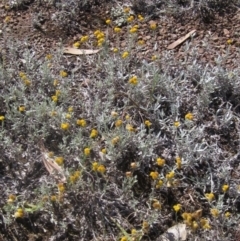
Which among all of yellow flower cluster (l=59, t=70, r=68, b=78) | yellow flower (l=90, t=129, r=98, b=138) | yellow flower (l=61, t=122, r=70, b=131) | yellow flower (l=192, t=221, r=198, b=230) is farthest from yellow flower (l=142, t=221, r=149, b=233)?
yellow flower cluster (l=59, t=70, r=68, b=78)

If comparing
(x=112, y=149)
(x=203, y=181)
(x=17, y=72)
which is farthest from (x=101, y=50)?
(x=203, y=181)

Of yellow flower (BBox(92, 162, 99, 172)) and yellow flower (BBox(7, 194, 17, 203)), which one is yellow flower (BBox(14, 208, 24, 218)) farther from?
yellow flower (BBox(92, 162, 99, 172))

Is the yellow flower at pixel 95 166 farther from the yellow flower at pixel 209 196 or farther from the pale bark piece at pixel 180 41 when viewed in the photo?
the pale bark piece at pixel 180 41

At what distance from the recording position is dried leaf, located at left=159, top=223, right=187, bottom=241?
2.92 metres

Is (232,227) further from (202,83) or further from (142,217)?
(202,83)

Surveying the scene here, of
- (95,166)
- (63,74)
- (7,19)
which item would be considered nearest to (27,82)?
(63,74)

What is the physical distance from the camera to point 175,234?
2930mm

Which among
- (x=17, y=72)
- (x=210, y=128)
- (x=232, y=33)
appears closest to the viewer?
(x=210, y=128)

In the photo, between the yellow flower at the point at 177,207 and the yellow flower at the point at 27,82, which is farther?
the yellow flower at the point at 27,82

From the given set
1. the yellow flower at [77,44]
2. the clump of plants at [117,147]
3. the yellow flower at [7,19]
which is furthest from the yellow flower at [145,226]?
the yellow flower at [7,19]

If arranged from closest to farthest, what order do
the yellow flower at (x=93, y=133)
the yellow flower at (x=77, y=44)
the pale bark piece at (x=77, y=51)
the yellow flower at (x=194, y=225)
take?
the yellow flower at (x=194, y=225) < the yellow flower at (x=93, y=133) < the yellow flower at (x=77, y=44) < the pale bark piece at (x=77, y=51)

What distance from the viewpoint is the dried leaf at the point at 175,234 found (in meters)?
2.92

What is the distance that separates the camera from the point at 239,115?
344 centimetres

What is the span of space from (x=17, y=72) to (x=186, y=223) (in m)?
1.61
